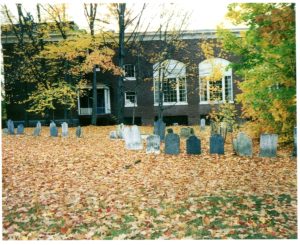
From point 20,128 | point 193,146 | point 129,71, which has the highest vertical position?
point 129,71

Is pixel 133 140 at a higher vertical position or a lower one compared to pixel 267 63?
lower

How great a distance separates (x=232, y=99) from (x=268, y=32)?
19.6 ft

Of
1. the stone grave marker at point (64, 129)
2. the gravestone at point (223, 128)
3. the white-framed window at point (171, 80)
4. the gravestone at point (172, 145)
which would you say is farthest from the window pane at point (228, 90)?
the stone grave marker at point (64, 129)

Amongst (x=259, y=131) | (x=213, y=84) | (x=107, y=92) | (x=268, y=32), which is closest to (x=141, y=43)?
(x=107, y=92)

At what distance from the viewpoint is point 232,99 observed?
1092 centimetres

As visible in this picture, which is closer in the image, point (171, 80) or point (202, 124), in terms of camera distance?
point (202, 124)

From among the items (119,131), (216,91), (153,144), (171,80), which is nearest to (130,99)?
(171,80)

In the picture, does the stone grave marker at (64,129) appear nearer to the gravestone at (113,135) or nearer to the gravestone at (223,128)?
the gravestone at (113,135)

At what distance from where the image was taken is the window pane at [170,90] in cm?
1197

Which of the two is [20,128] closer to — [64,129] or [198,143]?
[64,129]

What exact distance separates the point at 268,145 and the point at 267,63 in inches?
77.5

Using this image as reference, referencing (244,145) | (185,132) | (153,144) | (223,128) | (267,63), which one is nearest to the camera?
(267,63)

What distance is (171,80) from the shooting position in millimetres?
13055

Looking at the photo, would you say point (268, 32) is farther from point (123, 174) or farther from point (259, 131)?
point (259, 131)
